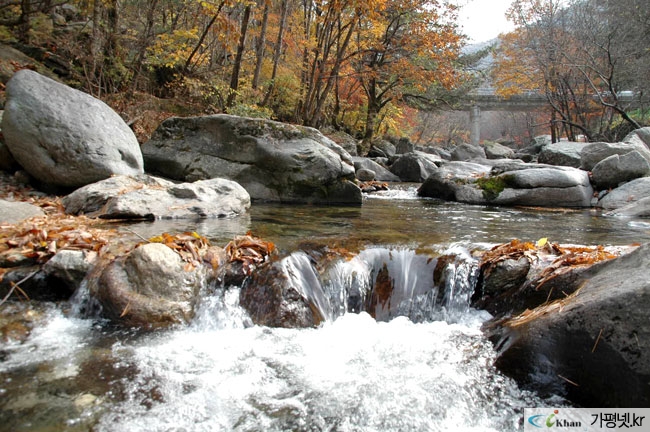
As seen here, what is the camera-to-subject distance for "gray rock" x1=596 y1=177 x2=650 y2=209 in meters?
8.50

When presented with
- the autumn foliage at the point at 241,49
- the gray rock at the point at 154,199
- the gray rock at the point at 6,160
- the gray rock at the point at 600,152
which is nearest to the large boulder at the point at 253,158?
the gray rock at the point at 154,199

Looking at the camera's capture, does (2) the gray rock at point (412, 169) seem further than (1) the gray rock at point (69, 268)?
Yes

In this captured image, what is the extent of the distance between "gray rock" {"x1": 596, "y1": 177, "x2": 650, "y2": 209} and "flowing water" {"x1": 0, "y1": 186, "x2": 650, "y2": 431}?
6.24 meters

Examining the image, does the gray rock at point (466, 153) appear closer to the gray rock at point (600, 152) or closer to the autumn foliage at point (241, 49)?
the autumn foliage at point (241, 49)

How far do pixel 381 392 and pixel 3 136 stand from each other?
23.3 feet

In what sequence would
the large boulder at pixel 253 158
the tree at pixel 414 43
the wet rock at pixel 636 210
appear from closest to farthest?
1. the wet rock at pixel 636 210
2. the large boulder at pixel 253 158
3. the tree at pixel 414 43

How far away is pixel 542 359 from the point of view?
8.11 ft

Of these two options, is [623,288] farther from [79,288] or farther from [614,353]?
[79,288]

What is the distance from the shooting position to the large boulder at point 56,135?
603 cm

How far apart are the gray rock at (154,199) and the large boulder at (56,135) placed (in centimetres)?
60

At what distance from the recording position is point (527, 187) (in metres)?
9.30

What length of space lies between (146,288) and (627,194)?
9.78m

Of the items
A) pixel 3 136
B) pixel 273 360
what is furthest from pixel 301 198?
pixel 273 360

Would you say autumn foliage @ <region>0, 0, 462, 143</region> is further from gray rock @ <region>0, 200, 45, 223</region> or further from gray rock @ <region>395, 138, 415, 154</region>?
gray rock @ <region>0, 200, 45, 223</region>
